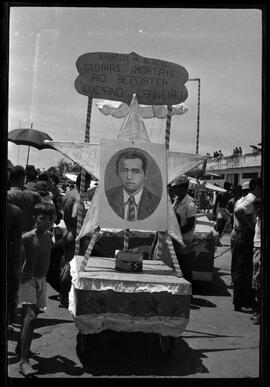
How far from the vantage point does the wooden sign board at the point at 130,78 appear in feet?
13.8

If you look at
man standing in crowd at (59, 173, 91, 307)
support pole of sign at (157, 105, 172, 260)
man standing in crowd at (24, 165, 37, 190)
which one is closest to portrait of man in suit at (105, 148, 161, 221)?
support pole of sign at (157, 105, 172, 260)

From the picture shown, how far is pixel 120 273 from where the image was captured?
4098 mm

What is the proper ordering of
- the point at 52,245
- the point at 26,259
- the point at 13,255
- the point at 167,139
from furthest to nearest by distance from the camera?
the point at 52,245
the point at 167,139
the point at 26,259
the point at 13,255

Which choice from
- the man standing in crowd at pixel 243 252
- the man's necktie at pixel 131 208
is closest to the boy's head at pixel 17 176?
the man's necktie at pixel 131 208

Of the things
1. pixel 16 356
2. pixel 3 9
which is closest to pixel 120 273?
pixel 16 356

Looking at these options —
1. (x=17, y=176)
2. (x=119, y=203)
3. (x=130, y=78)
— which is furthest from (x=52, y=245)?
(x=130, y=78)

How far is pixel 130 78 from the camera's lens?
4297mm

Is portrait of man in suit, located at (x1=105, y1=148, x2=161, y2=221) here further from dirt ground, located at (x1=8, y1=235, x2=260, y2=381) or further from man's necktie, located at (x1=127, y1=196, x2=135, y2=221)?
dirt ground, located at (x1=8, y1=235, x2=260, y2=381)

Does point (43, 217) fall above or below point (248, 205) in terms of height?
below

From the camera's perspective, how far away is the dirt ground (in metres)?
3.96

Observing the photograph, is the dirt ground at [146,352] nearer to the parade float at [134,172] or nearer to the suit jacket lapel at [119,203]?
the parade float at [134,172]

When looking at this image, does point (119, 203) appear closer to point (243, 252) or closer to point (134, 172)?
point (134, 172)

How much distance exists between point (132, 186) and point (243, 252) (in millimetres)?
2243
